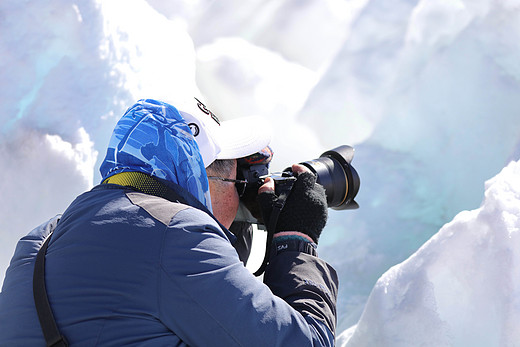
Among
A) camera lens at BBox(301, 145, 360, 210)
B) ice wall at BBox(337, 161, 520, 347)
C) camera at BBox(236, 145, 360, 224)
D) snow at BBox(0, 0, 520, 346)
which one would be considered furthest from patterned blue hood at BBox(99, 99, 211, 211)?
ice wall at BBox(337, 161, 520, 347)

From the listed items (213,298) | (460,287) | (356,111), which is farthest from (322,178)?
(356,111)

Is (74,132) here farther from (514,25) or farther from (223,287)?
(514,25)

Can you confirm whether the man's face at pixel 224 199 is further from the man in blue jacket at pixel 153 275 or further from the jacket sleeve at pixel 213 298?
the jacket sleeve at pixel 213 298

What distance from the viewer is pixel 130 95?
202 centimetres

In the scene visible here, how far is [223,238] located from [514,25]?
1945 millimetres

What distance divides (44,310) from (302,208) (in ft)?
1.51

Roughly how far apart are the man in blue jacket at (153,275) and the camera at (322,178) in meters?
0.28

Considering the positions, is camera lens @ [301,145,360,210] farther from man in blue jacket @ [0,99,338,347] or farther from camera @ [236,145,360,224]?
man in blue jacket @ [0,99,338,347]

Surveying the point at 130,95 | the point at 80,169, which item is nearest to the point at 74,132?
the point at 80,169

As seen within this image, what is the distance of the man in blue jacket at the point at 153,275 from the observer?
648mm

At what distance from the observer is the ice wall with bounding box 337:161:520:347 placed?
1.30m

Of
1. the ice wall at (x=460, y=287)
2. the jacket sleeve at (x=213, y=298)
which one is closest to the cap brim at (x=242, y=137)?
the jacket sleeve at (x=213, y=298)

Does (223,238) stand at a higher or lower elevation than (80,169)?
higher

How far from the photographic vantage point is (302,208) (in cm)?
95
